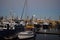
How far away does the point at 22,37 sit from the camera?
86.9 inches

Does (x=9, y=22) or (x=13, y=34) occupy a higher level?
(x=9, y=22)

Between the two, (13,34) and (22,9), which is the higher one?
(22,9)

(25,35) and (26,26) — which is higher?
(26,26)

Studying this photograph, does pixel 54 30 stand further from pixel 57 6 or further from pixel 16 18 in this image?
pixel 16 18

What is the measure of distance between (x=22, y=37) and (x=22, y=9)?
0.36m

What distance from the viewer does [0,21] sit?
232 centimetres

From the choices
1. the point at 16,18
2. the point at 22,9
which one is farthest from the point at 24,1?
the point at 16,18

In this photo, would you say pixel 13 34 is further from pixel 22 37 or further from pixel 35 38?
pixel 35 38

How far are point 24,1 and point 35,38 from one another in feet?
1.64

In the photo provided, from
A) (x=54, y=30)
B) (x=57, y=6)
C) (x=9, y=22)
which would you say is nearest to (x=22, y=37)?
(x=9, y=22)

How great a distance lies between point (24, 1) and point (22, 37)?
0.47m

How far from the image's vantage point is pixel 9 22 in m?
2.28

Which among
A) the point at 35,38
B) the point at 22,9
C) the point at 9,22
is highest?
the point at 22,9

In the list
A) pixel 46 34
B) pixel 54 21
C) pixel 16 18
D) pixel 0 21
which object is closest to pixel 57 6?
pixel 54 21
